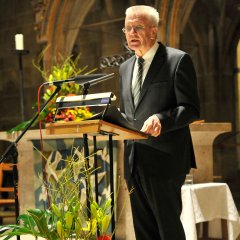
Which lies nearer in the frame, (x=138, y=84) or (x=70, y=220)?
(x=70, y=220)

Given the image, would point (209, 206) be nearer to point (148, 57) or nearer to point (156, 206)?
point (156, 206)

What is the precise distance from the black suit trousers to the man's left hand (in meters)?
0.25

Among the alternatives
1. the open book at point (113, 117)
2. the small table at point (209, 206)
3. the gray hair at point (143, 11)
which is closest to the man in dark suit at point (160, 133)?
the gray hair at point (143, 11)

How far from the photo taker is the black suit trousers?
255 cm

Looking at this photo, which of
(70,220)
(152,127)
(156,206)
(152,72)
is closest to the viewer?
(70,220)

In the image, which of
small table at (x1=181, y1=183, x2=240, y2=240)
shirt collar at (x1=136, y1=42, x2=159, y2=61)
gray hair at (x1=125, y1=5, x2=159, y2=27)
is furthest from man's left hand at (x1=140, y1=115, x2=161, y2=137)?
small table at (x1=181, y1=183, x2=240, y2=240)

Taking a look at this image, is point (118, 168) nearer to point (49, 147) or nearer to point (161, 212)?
point (49, 147)

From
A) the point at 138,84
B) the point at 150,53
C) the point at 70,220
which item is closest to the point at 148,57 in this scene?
the point at 150,53

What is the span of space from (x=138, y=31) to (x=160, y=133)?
1.62 feet

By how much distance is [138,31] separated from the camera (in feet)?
8.54

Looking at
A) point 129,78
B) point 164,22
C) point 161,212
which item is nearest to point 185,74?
point 129,78

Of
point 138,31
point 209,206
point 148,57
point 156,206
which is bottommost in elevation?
point 209,206

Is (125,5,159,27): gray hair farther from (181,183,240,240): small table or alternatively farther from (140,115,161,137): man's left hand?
(181,183,240,240): small table

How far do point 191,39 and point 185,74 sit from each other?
29.0 ft
